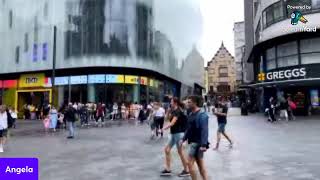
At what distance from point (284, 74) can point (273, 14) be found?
17.9 ft

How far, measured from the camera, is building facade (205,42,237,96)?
11256 centimetres

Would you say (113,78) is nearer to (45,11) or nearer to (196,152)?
(45,11)

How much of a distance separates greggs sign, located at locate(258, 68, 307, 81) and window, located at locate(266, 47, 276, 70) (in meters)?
0.98

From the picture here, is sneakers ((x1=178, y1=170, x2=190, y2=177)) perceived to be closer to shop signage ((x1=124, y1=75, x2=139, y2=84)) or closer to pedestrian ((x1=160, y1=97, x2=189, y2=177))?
pedestrian ((x1=160, y1=97, x2=189, y2=177))

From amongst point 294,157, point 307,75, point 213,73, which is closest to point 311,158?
point 294,157

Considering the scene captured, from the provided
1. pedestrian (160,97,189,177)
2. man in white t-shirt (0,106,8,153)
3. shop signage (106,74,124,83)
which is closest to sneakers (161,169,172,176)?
→ pedestrian (160,97,189,177)

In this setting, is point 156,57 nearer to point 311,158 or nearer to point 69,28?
point 69,28

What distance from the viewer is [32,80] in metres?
44.3

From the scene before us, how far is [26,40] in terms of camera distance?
144ft

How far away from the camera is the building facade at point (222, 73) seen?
11256 cm

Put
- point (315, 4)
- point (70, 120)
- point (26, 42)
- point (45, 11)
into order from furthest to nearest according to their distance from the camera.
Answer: point (26, 42) < point (45, 11) < point (315, 4) < point (70, 120)

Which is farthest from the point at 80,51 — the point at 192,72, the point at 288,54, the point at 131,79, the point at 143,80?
the point at 192,72

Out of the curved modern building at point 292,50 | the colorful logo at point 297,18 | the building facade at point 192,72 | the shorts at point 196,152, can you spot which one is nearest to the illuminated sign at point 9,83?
the building facade at point 192,72

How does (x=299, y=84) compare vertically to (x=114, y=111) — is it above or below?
above
